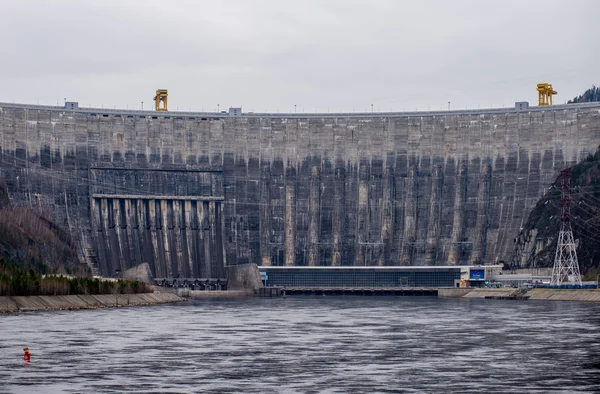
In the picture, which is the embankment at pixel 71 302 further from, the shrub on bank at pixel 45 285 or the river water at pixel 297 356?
the river water at pixel 297 356

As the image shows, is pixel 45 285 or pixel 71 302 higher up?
pixel 45 285

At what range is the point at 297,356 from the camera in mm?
70188

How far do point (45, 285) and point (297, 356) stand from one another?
2866 inches

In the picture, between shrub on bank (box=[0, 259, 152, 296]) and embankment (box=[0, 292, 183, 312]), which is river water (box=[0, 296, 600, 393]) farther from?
shrub on bank (box=[0, 259, 152, 296])

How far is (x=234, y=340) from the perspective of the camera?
278ft

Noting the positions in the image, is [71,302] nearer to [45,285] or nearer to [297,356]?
[45,285]

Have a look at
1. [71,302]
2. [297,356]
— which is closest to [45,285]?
[71,302]

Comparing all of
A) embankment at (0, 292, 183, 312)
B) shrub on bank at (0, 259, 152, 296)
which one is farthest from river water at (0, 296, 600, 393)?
shrub on bank at (0, 259, 152, 296)

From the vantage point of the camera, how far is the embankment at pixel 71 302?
122m

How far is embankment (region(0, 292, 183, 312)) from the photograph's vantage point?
122125 millimetres

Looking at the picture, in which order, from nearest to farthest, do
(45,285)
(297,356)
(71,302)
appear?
(297,356) → (45,285) → (71,302)

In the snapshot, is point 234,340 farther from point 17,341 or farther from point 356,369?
point 356,369

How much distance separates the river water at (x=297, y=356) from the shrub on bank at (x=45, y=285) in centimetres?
1282

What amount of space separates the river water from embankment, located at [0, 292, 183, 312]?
10.9 m
